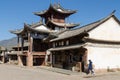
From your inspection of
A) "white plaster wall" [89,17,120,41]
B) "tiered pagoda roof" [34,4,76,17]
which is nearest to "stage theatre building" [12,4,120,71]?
"white plaster wall" [89,17,120,41]

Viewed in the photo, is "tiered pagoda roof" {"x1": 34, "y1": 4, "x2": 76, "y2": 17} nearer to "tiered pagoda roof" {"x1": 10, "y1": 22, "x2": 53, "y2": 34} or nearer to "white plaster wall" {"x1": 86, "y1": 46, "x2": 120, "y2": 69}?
Answer: "tiered pagoda roof" {"x1": 10, "y1": 22, "x2": 53, "y2": 34}

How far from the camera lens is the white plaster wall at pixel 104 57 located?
2558cm

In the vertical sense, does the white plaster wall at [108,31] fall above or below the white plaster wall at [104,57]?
above

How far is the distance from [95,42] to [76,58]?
12.2ft

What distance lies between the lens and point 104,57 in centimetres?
2642

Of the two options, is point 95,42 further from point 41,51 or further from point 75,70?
point 41,51

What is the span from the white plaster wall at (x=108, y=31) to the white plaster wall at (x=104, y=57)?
5.26ft

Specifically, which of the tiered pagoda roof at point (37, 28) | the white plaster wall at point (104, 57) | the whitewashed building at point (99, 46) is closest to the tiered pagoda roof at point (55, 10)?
the tiered pagoda roof at point (37, 28)

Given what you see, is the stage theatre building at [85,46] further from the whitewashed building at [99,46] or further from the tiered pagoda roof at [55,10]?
the tiered pagoda roof at [55,10]

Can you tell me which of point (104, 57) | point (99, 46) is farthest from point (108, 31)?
point (104, 57)

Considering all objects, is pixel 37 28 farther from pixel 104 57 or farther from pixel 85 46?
pixel 104 57

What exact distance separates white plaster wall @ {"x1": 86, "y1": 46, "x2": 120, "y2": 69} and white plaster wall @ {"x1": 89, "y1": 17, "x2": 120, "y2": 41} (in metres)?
1.60

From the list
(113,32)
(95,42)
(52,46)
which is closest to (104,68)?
(95,42)

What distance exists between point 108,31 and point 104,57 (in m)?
3.69
